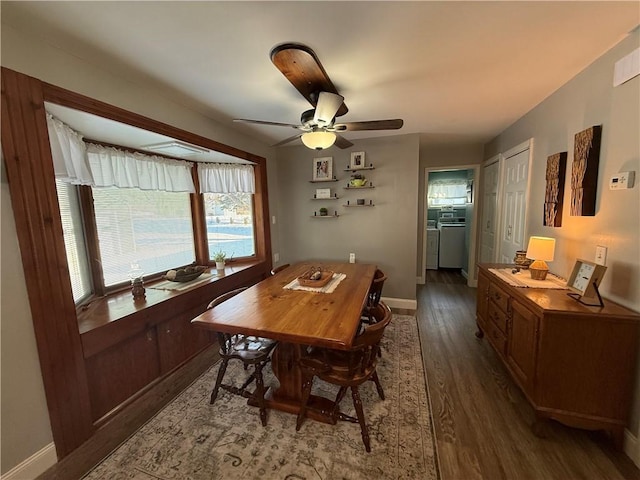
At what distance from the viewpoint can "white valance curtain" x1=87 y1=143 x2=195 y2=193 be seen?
6.98 feet

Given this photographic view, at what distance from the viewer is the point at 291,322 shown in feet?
5.07

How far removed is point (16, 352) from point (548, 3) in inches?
123

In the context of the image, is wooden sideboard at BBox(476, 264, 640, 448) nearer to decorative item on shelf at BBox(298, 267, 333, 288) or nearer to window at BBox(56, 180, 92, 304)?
decorative item on shelf at BBox(298, 267, 333, 288)

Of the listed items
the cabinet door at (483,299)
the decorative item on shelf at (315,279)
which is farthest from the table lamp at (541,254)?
the decorative item on shelf at (315,279)

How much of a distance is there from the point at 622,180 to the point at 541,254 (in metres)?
0.66

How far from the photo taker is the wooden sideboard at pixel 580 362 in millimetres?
1404

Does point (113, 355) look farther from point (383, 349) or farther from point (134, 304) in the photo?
point (383, 349)

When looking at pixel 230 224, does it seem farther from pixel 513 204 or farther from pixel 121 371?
pixel 513 204

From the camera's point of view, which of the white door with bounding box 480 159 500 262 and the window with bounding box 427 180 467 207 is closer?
the white door with bounding box 480 159 500 262

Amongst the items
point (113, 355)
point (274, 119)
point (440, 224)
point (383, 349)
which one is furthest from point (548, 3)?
point (440, 224)

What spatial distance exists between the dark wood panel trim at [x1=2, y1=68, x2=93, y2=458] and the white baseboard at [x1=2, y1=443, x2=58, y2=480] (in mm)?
34

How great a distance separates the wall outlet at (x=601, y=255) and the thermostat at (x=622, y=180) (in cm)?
38

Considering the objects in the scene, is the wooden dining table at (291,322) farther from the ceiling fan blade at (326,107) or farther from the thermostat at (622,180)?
the thermostat at (622,180)

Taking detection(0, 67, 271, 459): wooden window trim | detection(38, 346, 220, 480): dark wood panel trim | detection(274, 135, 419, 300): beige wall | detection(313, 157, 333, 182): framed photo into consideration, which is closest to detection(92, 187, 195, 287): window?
detection(0, 67, 271, 459): wooden window trim
